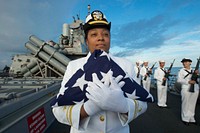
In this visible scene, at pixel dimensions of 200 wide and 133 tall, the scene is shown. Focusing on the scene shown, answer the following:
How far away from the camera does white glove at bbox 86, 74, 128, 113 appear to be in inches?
34.0

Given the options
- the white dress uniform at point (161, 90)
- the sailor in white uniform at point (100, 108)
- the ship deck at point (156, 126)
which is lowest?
the ship deck at point (156, 126)

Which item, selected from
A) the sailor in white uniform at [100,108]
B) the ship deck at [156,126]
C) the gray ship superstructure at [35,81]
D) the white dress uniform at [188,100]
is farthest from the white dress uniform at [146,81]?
the sailor in white uniform at [100,108]

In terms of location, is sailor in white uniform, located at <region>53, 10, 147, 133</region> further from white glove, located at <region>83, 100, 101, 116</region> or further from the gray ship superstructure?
the gray ship superstructure

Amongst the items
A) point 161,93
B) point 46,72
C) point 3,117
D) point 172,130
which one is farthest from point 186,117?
point 46,72

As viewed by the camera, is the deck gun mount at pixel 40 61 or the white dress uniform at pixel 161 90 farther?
the deck gun mount at pixel 40 61

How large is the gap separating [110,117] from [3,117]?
1.16 metres

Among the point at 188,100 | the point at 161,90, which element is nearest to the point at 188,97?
the point at 188,100

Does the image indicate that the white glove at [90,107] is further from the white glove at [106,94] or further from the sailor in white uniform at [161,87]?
the sailor in white uniform at [161,87]

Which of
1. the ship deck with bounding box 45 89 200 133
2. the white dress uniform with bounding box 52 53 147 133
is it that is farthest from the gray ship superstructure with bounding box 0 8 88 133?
the white dress uniform with bounding box 52 53 147 133

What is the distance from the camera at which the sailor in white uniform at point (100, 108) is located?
906mm

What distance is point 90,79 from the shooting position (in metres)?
0.97

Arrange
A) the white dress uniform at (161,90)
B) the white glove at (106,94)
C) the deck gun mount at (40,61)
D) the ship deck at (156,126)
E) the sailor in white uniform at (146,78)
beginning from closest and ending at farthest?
the white glove at (106,94) → the ship deck at (156,126) → the white dress uniform at (161,90) → the deck gun mount at (40,61) → the sailor in white uniform at (146,78)

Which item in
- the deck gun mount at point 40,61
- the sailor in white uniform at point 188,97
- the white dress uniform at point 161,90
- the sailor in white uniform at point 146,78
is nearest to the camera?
the sailor in white uniform at point 188,97

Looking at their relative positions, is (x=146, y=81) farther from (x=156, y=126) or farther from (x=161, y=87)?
(x=156, y=126)
